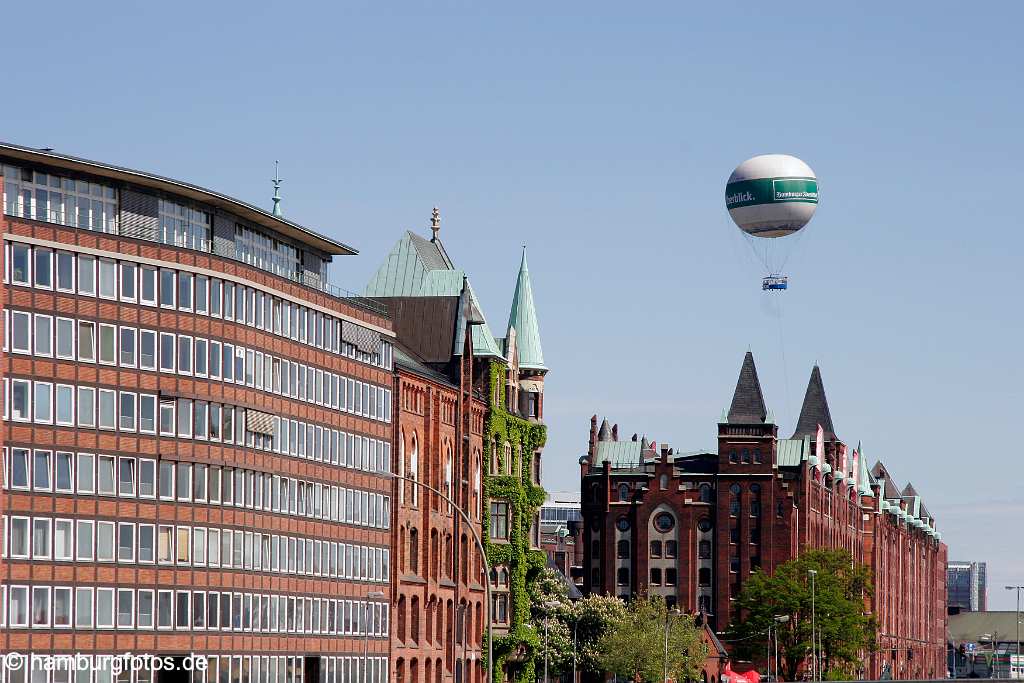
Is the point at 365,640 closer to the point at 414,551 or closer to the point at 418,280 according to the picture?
the point at 414,551

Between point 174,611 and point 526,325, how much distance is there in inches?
2762

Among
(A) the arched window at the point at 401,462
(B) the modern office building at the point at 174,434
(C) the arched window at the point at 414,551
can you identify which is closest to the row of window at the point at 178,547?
(B) the modern office building at the point at 174,434

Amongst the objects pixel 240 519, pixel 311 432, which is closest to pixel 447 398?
pixel 311 432

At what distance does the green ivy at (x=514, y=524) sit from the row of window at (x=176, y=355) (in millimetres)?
25811

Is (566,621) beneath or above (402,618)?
beneath

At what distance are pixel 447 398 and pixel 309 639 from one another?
27.1 metres

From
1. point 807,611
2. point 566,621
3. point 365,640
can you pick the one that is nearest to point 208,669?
point 365,640

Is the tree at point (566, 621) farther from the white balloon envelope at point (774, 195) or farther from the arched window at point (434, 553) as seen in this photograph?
the white balloon envelope at point (774, 195)

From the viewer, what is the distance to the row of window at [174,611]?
3501 inches

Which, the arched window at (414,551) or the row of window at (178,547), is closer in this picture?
the row of window at (178,547)

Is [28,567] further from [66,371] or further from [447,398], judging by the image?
[447,398]

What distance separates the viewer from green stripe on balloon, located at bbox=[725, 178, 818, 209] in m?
124

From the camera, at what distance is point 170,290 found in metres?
96.6

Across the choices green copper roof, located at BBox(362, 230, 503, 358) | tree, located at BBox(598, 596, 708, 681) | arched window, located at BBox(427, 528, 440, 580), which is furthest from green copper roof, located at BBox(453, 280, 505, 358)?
tree, located at BBox(598, 596, 708, 681)
